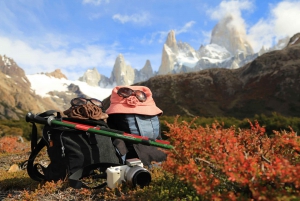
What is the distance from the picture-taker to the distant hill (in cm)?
3678

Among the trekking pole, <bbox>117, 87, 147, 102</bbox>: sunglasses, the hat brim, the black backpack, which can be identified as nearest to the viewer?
the trekking pole

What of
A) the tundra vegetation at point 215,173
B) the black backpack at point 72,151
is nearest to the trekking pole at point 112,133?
the black backpack at point 72,151

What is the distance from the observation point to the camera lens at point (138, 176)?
3.98m

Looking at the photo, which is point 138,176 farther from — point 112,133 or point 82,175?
point 82,175

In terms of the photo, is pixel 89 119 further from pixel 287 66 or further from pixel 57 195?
pixel 287 66

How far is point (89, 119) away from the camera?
203 inches

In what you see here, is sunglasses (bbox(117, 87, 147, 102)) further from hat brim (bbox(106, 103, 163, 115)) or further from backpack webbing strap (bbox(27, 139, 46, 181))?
backpack webbing strap (bbox(27, 139, 46, 181))

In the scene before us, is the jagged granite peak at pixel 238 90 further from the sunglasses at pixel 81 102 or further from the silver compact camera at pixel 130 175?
the silver compact camera at pixel 130 175

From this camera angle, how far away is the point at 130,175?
401 cm

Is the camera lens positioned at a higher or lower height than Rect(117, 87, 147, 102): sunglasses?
lower

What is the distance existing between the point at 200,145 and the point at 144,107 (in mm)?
3390

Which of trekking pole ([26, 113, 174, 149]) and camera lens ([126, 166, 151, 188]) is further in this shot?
trekking pole ([26, 113, 174, 149])

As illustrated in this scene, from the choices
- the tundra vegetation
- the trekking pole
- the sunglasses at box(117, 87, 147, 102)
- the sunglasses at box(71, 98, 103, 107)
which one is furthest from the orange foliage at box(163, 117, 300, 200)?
the sunglasses at box(117, 87, 147, 102)

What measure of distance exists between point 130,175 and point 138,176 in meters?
0.17
